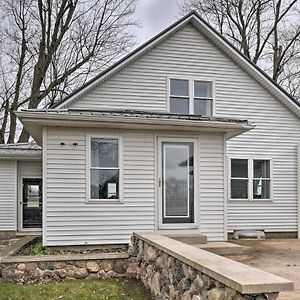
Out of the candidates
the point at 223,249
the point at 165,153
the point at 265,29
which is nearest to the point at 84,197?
the point at 165,153

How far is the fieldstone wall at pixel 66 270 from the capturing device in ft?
22.1

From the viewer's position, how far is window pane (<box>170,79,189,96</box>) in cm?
1239

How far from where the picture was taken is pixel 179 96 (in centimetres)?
1239

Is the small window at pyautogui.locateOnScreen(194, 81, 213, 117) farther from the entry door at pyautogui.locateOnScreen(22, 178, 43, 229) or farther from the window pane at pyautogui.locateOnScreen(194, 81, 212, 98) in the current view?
the entry door at pyautogui.locateOnScreen(22, 178, 43, 229)

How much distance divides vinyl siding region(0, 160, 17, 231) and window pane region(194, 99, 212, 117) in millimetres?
6499

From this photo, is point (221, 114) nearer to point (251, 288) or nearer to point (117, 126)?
point (117, 126)

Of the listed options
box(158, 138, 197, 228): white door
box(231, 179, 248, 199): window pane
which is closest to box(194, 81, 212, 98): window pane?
box(231, 179, 248, 199): window pane

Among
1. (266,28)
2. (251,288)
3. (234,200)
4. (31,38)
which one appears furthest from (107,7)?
(251,288)

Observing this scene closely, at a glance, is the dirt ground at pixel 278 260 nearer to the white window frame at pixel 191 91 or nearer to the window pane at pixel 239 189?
the window pane at pixel 239 189

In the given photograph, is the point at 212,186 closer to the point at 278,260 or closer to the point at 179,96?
the point at 278,260

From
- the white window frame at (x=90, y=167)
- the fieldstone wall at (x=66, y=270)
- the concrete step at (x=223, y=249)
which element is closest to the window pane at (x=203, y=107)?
the white window frame at (x=90, y=167)

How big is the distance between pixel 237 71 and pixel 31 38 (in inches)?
479

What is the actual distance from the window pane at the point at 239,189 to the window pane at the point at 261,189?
304mm

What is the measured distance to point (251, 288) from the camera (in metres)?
3.08
